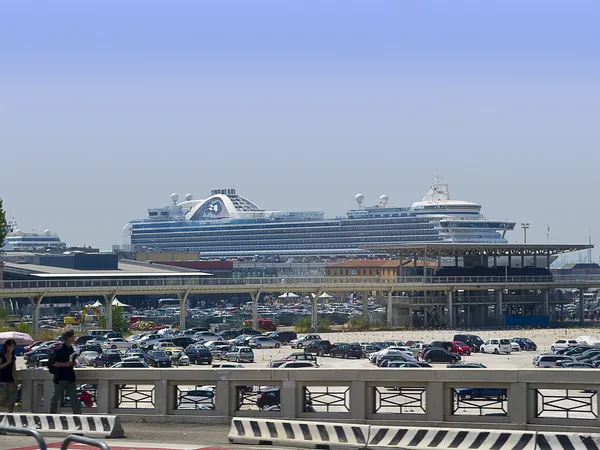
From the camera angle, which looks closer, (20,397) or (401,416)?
(401,416)

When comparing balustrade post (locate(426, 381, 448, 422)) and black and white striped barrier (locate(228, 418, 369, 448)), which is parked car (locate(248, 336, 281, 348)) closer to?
balustrade post (locate(426, 381, 448, 422))

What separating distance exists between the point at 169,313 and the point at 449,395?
94.7 meters

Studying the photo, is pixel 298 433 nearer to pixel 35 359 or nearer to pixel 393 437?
pixel 393 437

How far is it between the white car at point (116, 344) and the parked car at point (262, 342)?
8.15 metres

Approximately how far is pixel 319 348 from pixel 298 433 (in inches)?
1908

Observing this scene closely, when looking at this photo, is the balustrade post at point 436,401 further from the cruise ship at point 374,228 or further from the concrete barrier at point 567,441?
the cruise ship at point 374,228

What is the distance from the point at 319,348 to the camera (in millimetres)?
63031

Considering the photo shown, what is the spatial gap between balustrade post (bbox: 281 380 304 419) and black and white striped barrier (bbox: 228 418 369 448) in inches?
52.6

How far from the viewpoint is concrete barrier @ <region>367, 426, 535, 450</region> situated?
13.5 m

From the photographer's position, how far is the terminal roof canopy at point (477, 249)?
93375 millimetres

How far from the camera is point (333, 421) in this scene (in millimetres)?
16188

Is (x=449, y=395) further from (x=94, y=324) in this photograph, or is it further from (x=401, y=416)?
(x=94, y=324)

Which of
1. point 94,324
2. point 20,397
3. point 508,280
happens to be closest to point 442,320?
point 508,280

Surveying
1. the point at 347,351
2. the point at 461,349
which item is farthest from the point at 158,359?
the point at 461,349
